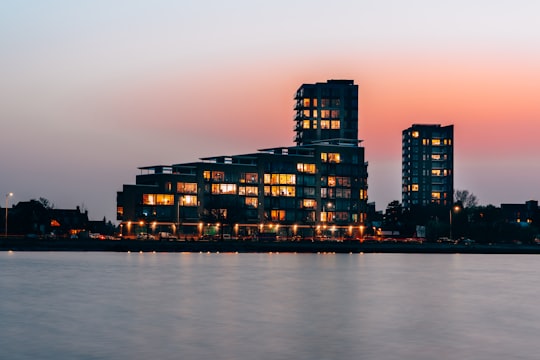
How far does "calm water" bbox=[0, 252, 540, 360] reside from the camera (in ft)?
135

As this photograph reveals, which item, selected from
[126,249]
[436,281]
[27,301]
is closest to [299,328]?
[27,301]

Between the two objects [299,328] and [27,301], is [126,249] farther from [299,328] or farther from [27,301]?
[299,328]

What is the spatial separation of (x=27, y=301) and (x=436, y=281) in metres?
50.3

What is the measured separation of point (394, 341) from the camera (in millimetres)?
44938

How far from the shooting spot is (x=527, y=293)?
80500 millimetres

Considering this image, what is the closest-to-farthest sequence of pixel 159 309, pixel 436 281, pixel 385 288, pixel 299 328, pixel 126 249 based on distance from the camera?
pixel 299 328, pixel 159 309, pixel 385 288, pixel 436 281, pixel 126 249

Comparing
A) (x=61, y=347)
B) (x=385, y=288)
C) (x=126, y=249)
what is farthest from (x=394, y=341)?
(x=126, y=249)

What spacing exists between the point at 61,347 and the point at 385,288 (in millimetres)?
48602

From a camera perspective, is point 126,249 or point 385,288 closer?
point 385,288

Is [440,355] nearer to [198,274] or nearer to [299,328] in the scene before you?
[299,328]

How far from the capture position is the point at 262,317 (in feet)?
186

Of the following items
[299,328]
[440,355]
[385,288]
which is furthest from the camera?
[385,288]

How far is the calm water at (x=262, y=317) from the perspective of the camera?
4116 centimetres

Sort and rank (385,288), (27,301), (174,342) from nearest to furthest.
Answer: (174,342) → (27,301) → (385,288)
